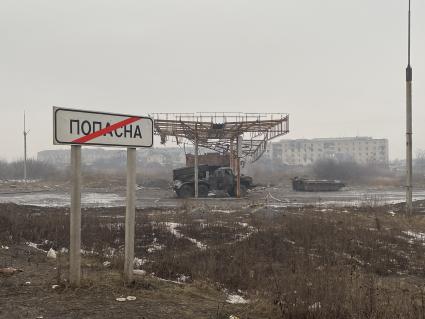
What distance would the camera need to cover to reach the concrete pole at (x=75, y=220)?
173 inches

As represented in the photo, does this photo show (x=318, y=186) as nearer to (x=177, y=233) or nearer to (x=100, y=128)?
(x=177, y=233)

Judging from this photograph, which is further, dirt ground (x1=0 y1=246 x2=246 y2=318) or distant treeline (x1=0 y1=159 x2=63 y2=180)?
distant treeline (x1=0 y1=159 x2=63 y2=180)

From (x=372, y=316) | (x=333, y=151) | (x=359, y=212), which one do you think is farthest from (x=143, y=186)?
(x=333, y=151)

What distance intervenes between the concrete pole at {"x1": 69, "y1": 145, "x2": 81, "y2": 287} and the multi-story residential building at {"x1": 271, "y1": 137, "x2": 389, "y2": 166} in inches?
5239

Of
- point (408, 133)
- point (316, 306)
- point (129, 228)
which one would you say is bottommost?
point (316, 306)

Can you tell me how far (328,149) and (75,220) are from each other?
140 m

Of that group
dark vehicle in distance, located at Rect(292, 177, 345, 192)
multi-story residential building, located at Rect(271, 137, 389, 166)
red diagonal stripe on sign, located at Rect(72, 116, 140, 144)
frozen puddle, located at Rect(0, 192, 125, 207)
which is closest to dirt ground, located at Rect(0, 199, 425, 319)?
red diagonal stripe on sign, located at Rect(72, 116, 140, 144)

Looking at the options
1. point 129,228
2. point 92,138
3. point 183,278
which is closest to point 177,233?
point 183,278

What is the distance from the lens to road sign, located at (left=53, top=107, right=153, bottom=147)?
13.9 feet

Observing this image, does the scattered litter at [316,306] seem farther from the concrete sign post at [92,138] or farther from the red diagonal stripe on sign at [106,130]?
the red diagonal stripe on sign at [106,130]

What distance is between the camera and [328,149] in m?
138

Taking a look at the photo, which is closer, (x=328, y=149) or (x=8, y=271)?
(x=8, y=271)

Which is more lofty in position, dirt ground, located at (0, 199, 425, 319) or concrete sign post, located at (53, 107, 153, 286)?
concrete sign post, located at (53, 107, 153, 286)

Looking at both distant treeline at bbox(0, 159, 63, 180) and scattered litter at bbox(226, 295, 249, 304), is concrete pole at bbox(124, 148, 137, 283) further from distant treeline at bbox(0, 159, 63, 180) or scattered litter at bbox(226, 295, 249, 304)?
distant treeline at bbox(0, 159, 63, 180)
